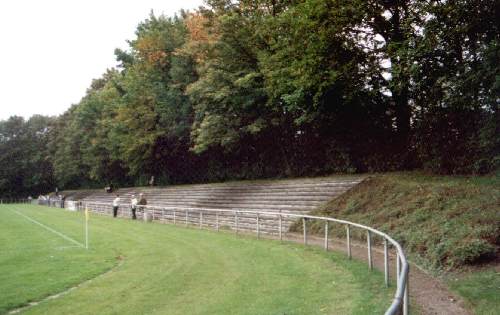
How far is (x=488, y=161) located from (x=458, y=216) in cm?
466

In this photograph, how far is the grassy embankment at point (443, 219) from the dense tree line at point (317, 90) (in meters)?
2.07

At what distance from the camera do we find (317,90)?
79.3 feet

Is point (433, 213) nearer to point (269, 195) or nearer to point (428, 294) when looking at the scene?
point (428, 294)

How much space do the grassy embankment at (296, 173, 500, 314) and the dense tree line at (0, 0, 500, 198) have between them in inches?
81.6

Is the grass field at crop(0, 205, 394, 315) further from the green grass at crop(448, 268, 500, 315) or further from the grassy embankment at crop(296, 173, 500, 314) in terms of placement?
the grassy embankment at crop(296, 173, 500, 314)

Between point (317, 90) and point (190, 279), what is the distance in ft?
48.1

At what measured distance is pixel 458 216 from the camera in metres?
13.8

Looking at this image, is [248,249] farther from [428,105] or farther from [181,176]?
[181,176]

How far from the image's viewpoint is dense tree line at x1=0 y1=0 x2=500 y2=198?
58.5 feet

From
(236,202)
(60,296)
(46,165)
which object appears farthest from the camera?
(46,165)

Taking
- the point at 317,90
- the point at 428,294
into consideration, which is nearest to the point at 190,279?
the point at 428,294

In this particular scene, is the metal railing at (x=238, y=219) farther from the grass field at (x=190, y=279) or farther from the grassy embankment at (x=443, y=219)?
the grass field at (x=190, y=279)

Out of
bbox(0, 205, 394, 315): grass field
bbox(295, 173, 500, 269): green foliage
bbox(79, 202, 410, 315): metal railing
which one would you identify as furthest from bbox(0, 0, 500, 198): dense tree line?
bbox(0, 205, 394, 315): grass field

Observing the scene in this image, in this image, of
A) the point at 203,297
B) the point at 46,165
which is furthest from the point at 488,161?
the point at 46,165
